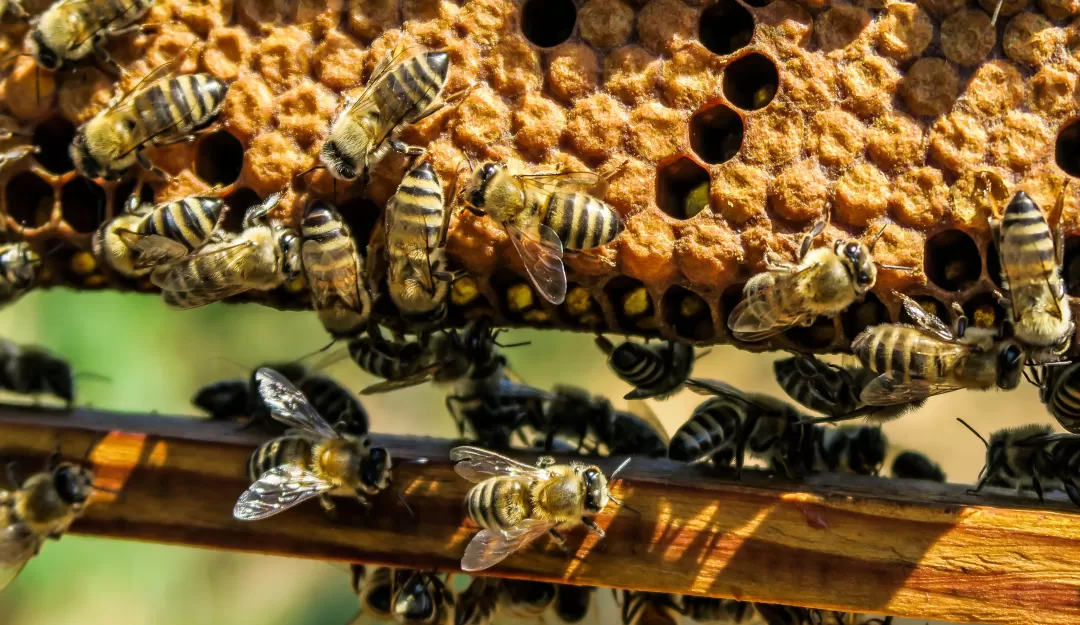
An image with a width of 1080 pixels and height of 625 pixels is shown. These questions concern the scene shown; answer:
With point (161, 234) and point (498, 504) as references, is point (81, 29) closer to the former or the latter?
point (161, 234)

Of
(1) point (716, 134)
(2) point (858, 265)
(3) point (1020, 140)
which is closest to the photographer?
(2) point (858, 265)

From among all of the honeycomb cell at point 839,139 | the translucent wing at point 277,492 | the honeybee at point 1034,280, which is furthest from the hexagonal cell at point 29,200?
the honeybee at point 1034,280

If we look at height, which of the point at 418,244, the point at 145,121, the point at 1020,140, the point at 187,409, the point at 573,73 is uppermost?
the point at 1020,140

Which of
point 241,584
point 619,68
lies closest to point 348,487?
point 619,68

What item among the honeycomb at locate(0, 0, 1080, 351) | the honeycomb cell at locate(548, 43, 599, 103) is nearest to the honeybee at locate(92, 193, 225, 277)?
the honeycomb at locate(0, 0, 1080, 351)

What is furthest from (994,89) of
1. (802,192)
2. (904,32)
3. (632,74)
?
(632,74)
